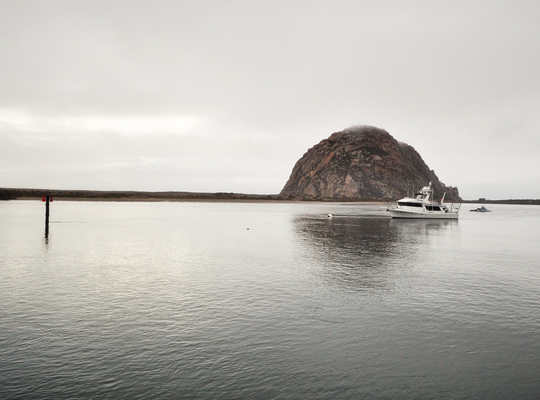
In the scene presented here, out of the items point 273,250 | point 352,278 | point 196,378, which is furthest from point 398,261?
point 196,378

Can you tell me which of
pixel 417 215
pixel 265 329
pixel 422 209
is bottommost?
pixel 265 329

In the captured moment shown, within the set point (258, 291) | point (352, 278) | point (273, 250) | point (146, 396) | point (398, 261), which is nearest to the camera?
point (146, 396)

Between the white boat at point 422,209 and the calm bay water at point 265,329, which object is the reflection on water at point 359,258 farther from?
the white boat at point 422,209

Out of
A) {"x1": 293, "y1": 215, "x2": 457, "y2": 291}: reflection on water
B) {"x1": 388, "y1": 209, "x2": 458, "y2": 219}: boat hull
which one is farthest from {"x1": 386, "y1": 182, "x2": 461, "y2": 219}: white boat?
{"x1": 293, "y1": 215, "x2": 457, "y2": 291}: reflection on water

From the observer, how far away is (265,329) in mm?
12680

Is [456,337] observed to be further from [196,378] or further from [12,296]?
[12,296]

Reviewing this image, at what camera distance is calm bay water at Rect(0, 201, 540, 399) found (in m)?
9.04

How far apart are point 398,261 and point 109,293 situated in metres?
19.3

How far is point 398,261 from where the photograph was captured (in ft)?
90.3

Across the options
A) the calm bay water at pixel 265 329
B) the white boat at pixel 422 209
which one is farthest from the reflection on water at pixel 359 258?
the white boat at pixel 422 209

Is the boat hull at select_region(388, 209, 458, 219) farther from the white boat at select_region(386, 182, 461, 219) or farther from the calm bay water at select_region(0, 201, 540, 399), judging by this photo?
the calm bay water at select_region(0, 201, 540, 399)

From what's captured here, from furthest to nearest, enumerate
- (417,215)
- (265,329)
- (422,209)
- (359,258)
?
(422,209)
(417,215)
(359,258)
(265,329)

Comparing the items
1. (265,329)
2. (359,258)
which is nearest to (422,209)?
(359,258)

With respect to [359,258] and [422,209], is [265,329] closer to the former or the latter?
[359,258]
